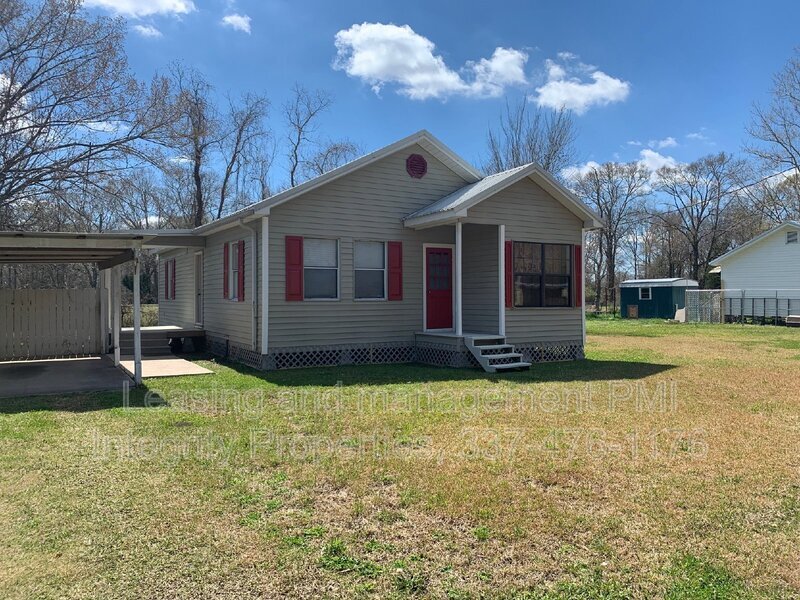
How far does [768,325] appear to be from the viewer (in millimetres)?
24719

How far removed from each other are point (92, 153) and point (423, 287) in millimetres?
10617

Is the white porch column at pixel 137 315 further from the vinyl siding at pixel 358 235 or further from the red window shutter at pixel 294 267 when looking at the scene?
the red window shutter at pixel 294 267

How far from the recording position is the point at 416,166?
1224cm

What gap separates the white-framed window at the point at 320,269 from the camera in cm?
1107

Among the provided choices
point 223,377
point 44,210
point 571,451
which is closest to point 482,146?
point 44,210

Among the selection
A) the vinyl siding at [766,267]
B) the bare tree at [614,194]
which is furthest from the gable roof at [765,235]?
the bare tree at [614,194]

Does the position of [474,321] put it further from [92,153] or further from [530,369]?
[92,153]

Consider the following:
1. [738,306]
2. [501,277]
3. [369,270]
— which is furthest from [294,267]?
[738,306]

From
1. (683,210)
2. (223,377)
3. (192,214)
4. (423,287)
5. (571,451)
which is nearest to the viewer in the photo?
(571,451)

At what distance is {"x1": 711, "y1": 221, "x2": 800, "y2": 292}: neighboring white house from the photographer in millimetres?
25406

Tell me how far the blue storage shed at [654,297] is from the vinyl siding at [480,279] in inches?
810

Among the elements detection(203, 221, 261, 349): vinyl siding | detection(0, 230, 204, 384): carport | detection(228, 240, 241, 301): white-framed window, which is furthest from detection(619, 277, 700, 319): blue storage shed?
detection(0, 230, 204, 384): carport

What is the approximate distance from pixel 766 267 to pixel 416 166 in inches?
876

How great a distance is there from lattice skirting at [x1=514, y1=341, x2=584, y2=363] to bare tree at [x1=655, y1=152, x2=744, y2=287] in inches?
1397
